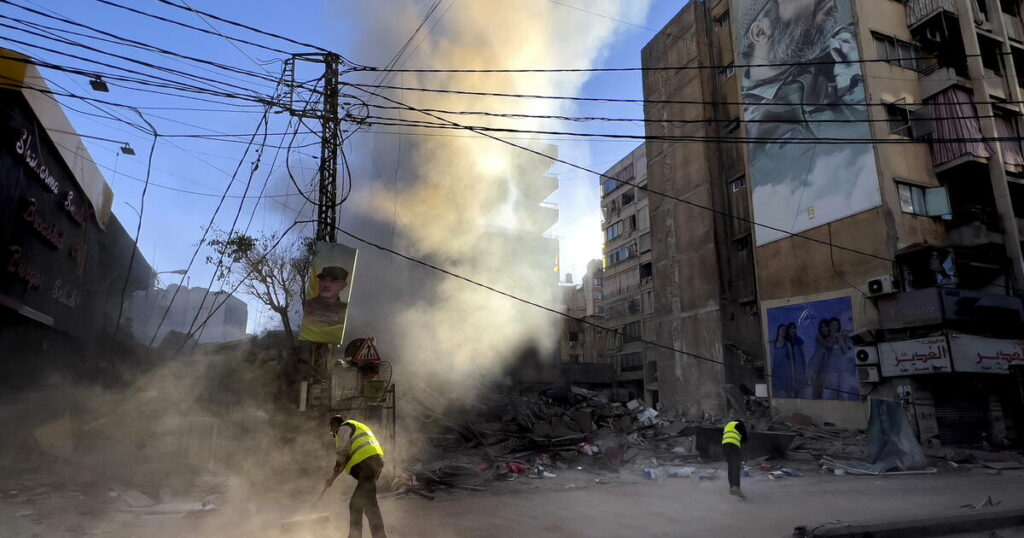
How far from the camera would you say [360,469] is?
5.40 metres

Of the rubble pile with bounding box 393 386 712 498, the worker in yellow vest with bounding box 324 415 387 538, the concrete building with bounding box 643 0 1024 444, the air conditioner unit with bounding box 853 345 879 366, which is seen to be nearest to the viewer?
the worker in yellow vest with bounding box 324 415 387 538

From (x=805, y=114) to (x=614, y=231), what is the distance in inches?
1051

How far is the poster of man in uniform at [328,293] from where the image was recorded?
10.1 metres

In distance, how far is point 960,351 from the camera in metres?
15.6

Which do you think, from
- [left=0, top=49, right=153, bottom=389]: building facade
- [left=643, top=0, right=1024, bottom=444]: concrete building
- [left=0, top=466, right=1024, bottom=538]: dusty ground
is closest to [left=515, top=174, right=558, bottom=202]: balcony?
[left=643, top=0, right=1024, bottom=444]: concrete building

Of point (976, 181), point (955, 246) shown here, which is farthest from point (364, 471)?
point (976, 181)

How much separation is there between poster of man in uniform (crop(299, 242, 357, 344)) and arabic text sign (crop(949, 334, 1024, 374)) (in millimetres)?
16560

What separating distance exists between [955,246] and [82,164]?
27651 mm

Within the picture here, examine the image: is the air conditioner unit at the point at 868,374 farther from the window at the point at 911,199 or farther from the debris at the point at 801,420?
the window at the point at 911,199

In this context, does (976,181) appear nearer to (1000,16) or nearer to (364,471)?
(1000,16)

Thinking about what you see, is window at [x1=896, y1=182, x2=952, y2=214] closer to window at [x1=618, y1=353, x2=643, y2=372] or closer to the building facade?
window at [x1=618, y1=353, x2=643, y2=372]

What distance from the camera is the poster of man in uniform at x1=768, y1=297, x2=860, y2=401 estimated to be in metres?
18.8

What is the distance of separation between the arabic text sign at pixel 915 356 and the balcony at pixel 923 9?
41.9ft

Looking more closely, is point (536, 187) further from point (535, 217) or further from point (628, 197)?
point (628, 197)
